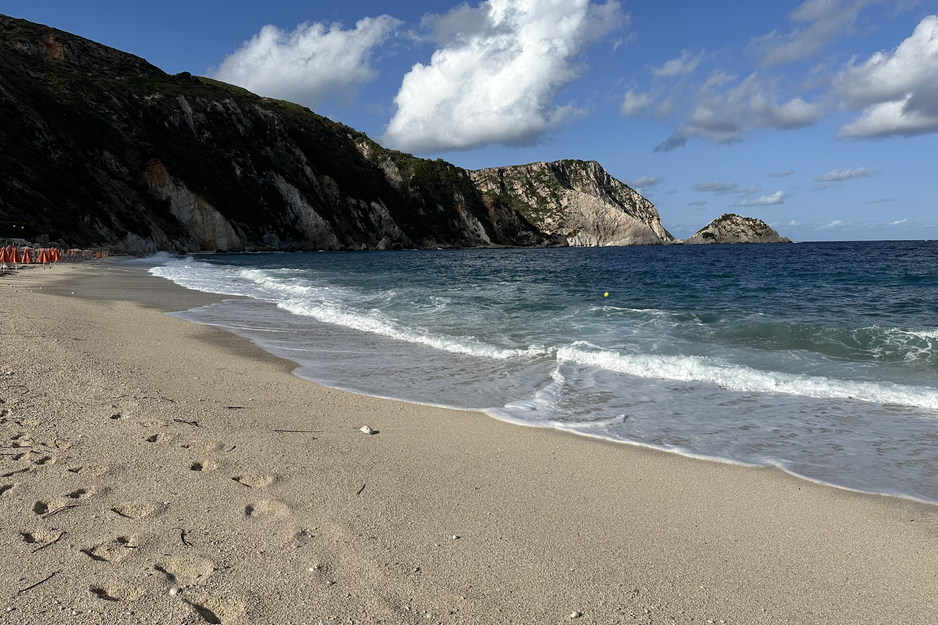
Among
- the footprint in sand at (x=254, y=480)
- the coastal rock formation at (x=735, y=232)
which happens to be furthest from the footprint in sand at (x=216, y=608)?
the coastal rock formation at (x=735, y=232)

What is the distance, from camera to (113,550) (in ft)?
8.67

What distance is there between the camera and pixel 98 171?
164 ft

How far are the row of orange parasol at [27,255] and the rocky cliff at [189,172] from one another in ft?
31.0

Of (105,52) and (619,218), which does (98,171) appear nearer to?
(105,52)

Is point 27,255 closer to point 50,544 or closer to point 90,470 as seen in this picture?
point 90,470

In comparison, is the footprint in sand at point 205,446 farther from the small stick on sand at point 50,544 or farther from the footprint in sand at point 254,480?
the small stick on sand at point 50,544

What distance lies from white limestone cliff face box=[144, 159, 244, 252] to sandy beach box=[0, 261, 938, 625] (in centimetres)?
6032

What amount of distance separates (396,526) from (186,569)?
41.7 inches

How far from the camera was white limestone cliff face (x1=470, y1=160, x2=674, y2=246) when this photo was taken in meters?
140

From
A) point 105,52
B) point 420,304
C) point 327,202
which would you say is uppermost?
point 105,52

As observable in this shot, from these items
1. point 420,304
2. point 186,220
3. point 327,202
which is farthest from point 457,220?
point 420,304

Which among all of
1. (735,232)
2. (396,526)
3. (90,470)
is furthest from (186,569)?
(735,232)

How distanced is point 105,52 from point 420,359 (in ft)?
325

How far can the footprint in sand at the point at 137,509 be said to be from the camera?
2992 millimetres
